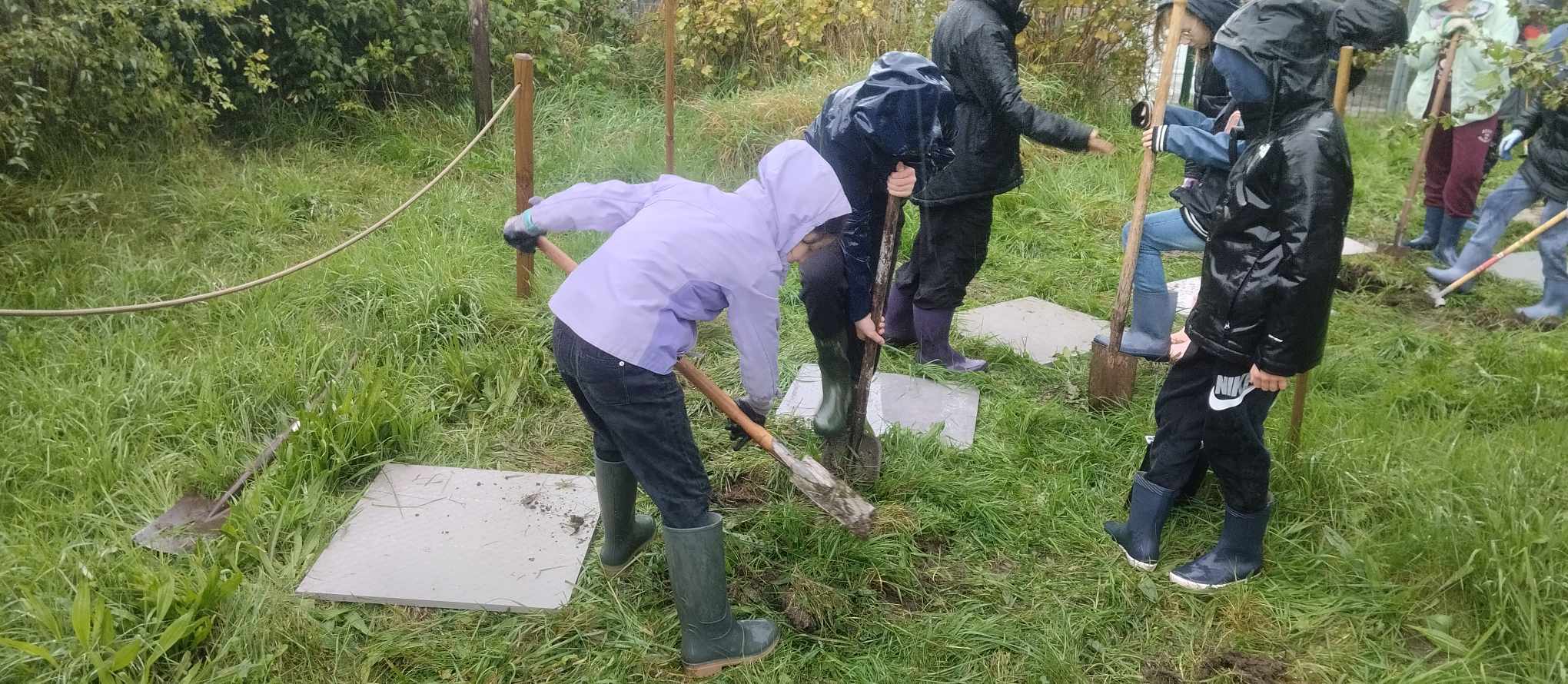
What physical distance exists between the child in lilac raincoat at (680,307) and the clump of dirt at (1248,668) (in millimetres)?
1257

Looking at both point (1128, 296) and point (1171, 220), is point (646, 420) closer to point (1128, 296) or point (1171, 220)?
point (1128, 296)

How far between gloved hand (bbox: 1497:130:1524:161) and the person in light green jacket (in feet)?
0.61

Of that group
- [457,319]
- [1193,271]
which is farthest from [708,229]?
[1193,271]

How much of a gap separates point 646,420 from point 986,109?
7.23ft

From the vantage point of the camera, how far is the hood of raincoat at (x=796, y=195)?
8.11 ft

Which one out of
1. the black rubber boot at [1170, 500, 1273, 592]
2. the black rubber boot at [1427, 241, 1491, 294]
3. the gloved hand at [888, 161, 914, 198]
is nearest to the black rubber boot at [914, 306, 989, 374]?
the gloved hand at [888, 161, 914, 198]

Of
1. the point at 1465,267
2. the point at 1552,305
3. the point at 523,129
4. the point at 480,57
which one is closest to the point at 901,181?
the point at 523,129

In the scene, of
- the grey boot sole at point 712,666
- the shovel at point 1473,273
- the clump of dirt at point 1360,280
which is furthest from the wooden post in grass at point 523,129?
the shovel at point 1473,273

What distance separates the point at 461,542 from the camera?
323 centimetres

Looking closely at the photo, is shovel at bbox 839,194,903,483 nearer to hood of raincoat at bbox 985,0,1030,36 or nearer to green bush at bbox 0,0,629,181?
hood of raincoat at bbox 985,0,1030,36

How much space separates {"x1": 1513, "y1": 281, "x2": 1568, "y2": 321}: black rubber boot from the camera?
16.8 ft

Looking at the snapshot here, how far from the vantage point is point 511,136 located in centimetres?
715

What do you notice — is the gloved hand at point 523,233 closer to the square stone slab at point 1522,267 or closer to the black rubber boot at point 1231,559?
the black rubber boot at point 1231,559

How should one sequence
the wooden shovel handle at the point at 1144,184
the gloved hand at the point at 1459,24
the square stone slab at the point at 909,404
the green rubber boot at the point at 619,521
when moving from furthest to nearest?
the gloved hand at the point at 1459,24
the square stone slab at the point at 909,404
the wooden shovel handle at the point at 1144,184
the green rubber boot at the point at 619,521
